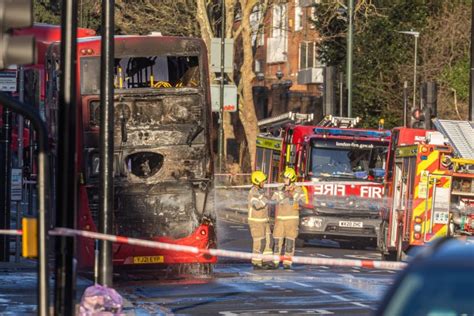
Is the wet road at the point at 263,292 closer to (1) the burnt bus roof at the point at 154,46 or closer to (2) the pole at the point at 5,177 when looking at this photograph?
(2) the pole at the point at 5,177

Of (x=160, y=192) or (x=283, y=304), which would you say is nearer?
(x=283, y=304)

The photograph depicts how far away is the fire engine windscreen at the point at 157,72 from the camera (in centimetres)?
2144

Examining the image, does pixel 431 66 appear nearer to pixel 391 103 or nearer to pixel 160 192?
pixel 391 103

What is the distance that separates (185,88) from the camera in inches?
833

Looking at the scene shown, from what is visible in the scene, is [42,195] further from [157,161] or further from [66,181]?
[157,161]

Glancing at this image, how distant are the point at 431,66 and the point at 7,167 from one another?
35401 millimetres

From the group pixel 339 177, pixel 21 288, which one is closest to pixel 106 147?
pixel 21 288

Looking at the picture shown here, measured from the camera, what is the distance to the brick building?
68.5 meters

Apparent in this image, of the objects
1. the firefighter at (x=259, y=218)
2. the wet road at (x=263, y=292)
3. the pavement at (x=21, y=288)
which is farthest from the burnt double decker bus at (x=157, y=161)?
the firefighter at (x=259, y=218)

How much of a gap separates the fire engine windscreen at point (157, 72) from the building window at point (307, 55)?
160 feet

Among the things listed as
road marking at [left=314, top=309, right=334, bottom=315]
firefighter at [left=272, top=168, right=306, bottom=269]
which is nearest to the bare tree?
firefighter at [left=272, top=168, right=306, bottom=269]

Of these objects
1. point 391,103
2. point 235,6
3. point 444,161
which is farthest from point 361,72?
point 444,161

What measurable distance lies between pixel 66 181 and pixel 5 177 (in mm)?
12150

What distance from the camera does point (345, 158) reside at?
2991 cm
